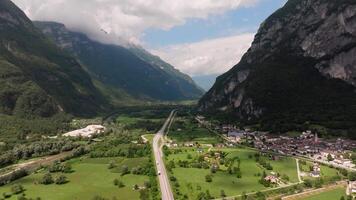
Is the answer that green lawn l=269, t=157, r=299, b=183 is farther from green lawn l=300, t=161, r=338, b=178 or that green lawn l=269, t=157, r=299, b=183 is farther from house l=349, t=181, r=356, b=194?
house l=349, t=181, r=356, b=194

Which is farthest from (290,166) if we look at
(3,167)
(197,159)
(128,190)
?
(3,167)

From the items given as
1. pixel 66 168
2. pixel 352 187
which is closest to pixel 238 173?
pixel 352 187

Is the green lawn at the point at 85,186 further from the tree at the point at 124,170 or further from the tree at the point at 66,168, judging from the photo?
the tree at the point at 124,170

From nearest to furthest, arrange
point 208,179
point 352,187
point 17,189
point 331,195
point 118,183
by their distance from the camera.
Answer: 1. point 331,195
2. point 352,187
3. point 17,189
4. point 118,183
5. point 208,179

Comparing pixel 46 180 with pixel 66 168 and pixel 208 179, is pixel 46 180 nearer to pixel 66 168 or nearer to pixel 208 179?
pixel 66 168

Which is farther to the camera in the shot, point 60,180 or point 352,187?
point 60,180

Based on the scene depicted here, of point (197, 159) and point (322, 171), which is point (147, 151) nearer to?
point (197, 159)

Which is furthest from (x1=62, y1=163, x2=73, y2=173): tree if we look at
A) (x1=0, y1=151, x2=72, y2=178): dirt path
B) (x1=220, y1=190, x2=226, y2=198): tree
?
(x1=220, y1=190, x2=226, y2=198): tree
